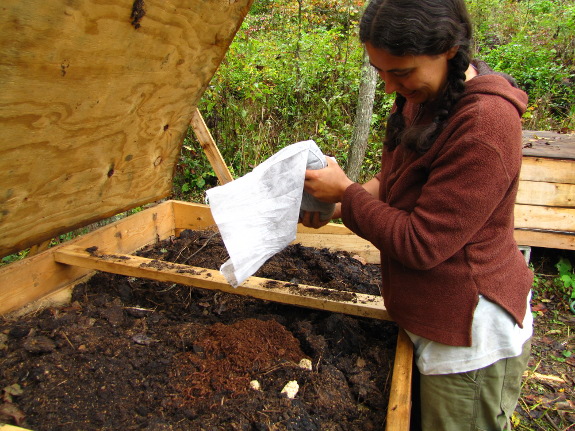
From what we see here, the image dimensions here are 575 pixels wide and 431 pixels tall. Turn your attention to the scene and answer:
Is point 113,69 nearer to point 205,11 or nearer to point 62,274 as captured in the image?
point 205,11

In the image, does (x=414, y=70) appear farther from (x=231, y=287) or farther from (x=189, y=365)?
(x=189, y=365)

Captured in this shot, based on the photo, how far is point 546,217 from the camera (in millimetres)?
3852

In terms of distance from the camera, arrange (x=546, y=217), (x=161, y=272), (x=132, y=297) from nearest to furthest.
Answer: (x=161, y=272) → (x=132, y=297) → (x=546, y=217)

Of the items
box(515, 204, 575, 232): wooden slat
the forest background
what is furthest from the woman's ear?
the forest background

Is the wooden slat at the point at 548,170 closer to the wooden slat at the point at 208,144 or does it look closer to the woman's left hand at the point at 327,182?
the wooden slat at the point at 208,144

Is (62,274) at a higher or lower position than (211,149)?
lower

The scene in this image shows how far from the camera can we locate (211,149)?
333cm

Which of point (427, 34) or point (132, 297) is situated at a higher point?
point (427, 34)

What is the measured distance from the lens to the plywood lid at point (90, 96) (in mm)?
1158

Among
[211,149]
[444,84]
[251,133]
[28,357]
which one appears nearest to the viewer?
[444,84]

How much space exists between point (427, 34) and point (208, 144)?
235cm

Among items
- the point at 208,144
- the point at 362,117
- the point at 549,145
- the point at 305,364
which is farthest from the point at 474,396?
the point at 362,117

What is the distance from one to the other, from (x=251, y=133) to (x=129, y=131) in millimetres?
4026

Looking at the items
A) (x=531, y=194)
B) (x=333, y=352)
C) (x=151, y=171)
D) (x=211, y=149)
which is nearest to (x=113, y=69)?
(x=151, y=171)
